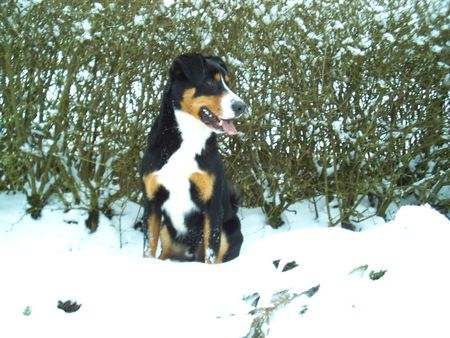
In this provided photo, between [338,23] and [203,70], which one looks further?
[338,23]

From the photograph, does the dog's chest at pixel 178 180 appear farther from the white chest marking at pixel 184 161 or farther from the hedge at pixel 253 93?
the hedge at pixel 253 93

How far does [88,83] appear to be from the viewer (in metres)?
5.12

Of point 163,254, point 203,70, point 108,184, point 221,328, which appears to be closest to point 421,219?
point 221,328

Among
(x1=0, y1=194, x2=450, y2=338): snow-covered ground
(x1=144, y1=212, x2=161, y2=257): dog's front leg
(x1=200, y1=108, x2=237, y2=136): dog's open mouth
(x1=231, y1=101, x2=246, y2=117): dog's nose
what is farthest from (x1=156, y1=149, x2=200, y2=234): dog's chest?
(x1=0, y1=194, x2=450, y2=338): snow-covered ground

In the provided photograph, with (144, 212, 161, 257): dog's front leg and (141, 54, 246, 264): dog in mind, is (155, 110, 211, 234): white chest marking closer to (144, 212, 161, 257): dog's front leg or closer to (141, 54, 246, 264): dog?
(141, 54, 246, 264): dog

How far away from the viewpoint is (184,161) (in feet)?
13.4

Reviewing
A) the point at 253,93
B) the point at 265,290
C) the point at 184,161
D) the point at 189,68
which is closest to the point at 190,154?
the point at 184,161

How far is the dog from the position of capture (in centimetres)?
403

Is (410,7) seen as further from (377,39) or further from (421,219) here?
(421,219)

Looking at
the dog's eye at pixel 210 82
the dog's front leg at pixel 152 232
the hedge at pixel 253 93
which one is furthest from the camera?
the hedge at pixel 253 93

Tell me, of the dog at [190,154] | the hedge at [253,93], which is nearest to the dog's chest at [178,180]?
the dog at [190,154]

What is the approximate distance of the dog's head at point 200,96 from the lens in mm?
4012

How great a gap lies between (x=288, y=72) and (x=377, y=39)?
867 millimetres

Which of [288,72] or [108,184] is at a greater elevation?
[288,72]
